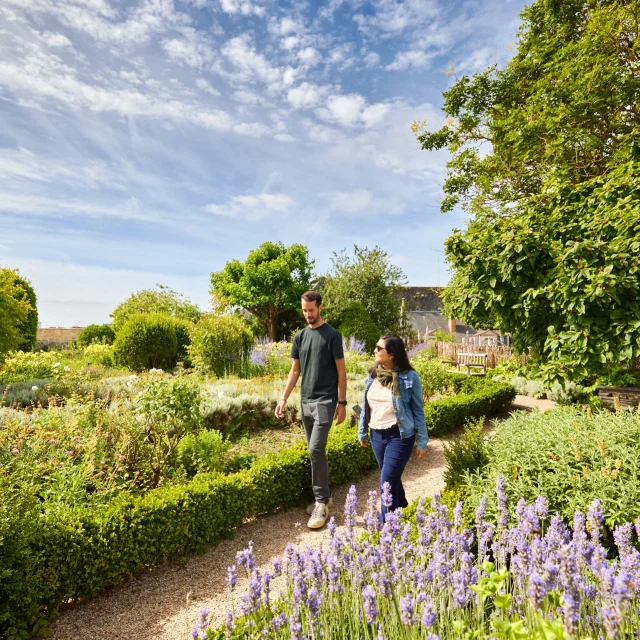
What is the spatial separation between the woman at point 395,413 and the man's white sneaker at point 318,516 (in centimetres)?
82

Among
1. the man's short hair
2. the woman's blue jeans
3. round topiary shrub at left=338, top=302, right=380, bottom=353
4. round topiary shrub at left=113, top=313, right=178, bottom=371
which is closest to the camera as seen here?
the woman's blue jeans

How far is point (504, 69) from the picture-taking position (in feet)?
34.7

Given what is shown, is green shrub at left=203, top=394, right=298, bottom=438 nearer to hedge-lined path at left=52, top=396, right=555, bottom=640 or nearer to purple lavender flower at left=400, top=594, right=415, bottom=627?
hedge-lined path at left=52, top=396, right=555, bottom=640

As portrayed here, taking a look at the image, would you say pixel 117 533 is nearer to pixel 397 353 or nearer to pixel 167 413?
pixel 167 413

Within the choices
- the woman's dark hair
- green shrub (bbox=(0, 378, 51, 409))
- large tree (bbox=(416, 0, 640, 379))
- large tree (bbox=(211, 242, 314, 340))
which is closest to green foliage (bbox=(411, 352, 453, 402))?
large tree (bbox=(416, 0, 640, 379))

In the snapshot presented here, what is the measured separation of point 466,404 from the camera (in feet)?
25.3

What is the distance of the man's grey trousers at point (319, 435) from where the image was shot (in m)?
3.93

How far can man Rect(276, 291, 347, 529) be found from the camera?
3.93 metres

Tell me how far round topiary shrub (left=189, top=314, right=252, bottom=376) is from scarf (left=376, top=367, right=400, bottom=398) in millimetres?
8553

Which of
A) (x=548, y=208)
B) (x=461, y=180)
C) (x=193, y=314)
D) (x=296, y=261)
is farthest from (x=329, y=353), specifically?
(x=193, y=314)

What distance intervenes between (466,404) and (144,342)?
37.7 ft

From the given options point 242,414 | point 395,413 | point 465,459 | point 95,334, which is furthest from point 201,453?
point 95,334

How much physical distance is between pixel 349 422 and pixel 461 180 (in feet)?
27.0

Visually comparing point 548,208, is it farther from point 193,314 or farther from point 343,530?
point 193,314
